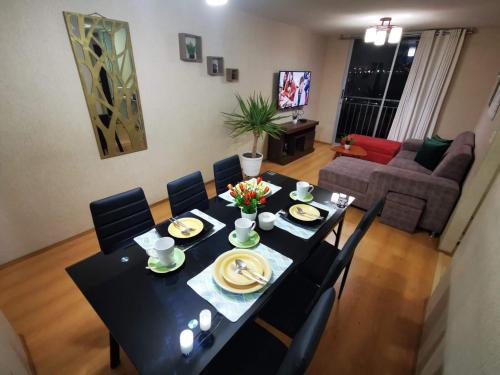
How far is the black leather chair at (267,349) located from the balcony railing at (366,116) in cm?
523

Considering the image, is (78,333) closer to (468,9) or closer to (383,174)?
(383,174)

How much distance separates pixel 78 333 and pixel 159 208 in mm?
1568

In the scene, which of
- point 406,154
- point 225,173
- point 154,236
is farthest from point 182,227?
point 406,154

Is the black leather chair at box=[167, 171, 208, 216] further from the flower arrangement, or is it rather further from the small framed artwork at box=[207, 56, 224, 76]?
A: the small framed artwork at box=[207, 56, 224, 76]

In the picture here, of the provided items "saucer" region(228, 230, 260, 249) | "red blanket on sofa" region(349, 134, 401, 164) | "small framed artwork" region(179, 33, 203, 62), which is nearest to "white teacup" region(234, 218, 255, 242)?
"saucer" region(228, 230, 260, 249)

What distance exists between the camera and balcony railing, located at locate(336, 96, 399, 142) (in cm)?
502

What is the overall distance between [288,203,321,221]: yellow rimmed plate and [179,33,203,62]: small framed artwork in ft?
7.23

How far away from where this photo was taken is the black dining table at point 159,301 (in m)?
0.81

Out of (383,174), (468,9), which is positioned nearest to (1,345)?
(383,174)

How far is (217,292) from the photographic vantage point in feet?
3.40

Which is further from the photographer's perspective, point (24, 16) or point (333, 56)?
point (333, 56)

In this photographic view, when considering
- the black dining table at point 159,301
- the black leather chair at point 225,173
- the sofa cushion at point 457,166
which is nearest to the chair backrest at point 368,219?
the black dining table at point 159,301

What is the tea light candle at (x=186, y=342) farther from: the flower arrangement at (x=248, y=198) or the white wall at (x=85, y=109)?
the white wall at (x=85, y=109)

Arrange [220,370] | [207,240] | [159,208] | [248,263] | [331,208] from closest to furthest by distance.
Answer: [220,370] < [248,263] < [207,240] < [331,208] < [159,208]
